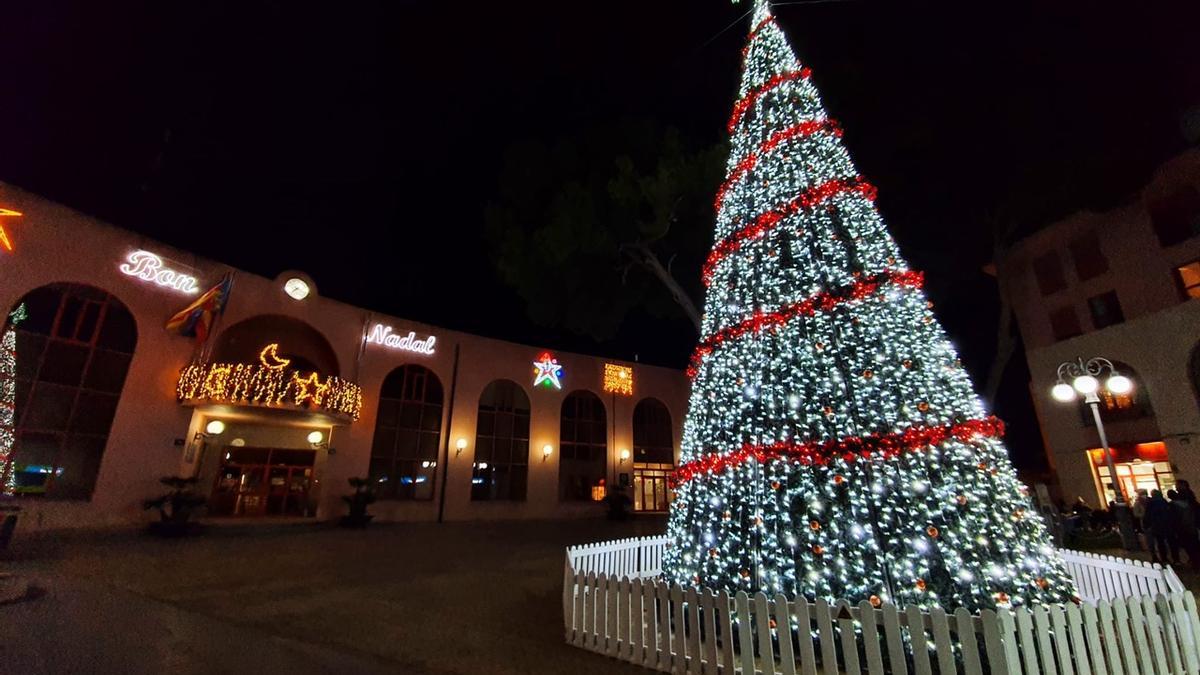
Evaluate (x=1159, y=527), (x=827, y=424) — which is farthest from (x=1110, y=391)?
(x=827, y=424)

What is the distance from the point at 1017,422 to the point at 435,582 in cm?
3276

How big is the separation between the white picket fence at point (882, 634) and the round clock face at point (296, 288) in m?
14.8

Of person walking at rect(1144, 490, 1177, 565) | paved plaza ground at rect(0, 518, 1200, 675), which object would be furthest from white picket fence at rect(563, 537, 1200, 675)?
person walking at rect(1144, 490, 1177, 565)

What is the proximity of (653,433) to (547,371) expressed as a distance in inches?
260

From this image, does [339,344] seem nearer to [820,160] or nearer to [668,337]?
[820,160]

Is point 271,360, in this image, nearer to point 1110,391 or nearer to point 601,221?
point 601,221

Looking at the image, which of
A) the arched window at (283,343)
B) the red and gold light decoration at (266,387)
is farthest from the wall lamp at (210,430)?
the arched window at (283,343)

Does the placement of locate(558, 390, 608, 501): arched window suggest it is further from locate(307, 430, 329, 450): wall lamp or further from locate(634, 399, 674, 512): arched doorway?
locate(307, 430, 329, 450): wall lamp

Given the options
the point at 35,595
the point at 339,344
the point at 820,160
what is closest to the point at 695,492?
the point at 820,160

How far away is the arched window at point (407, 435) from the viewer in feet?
57.4

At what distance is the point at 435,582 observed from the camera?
7.85 meters

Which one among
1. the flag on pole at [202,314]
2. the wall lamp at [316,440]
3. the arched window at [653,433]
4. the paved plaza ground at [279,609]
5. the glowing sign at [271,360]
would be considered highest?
the flag on pole at [202,314]

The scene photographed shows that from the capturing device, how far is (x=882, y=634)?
13.6 feet

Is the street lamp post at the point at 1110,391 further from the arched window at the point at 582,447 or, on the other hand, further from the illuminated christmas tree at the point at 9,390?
the illuminated christmas tree at the point at 9,390
